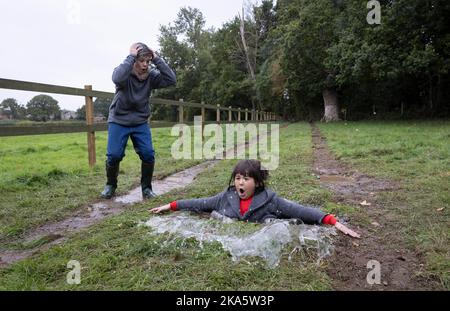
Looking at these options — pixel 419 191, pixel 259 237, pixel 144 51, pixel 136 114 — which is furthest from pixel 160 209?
pixel 419 191

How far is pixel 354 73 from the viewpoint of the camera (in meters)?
19.1

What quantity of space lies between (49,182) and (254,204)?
11.7ft

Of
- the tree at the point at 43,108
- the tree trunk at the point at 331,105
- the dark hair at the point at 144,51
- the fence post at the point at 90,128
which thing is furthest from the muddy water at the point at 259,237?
the tree trunk at the point at 331,105

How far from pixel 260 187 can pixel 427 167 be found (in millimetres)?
3607

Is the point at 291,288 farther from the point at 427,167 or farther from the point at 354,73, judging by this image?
the point at 354,73

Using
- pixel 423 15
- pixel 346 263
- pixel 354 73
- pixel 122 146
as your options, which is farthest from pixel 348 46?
pixel 346 263

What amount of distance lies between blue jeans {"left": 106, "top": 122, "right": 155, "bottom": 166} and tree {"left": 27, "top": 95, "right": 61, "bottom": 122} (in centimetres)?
244

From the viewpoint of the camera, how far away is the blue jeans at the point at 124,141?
15.7ft

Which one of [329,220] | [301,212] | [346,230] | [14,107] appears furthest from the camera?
[14,107]

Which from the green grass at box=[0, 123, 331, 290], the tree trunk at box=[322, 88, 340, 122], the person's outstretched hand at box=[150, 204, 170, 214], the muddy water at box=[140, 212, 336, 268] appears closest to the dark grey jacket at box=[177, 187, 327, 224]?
the muddy water at box=[140, 212, 336, 268]

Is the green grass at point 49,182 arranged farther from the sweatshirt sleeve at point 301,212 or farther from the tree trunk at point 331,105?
the tree trunk at point 331,105

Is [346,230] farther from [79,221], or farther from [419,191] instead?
[79,221]

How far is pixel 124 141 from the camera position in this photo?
485 centimetres
